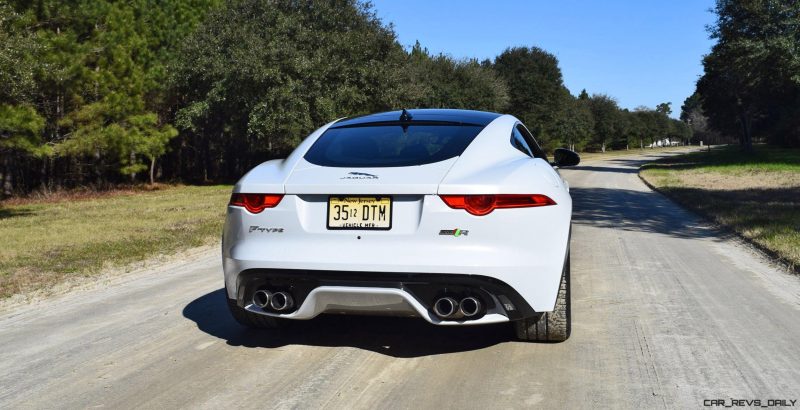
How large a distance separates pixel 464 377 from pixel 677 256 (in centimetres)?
526

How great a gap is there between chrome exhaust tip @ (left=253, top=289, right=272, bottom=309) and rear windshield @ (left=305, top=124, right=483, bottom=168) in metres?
0.85

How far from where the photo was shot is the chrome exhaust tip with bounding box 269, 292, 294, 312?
13.0 ft

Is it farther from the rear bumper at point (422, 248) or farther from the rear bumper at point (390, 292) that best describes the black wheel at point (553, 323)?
the rear bumper at point (390, 292)

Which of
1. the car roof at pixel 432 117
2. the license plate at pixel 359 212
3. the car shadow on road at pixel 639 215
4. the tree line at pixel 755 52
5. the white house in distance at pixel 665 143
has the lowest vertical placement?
the car shadow on road at pixel 639 215

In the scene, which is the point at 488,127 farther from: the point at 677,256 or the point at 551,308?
the point at 677,256

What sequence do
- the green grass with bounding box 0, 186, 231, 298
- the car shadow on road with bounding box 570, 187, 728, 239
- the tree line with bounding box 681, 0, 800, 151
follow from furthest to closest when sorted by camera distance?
the tree line with bounding box 681, 0, 800, 151 < the car shadow on road with bounding box 570, 187, 728, 239 < the green grass with bounding box 0, 186, 231, 298

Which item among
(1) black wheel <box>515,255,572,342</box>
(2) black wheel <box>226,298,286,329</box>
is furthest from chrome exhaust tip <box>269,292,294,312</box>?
(1) black wheel <box>515,255,572,342</box>

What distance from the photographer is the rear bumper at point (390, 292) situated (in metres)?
3.69

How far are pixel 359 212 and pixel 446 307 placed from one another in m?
0.72

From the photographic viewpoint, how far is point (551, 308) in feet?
12.8

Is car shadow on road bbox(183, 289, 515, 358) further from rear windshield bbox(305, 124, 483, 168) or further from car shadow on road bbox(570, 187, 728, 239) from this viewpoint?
car shadow on road bbox(570, 187, 728, 239)

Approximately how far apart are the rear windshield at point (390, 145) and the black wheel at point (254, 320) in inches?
43.8

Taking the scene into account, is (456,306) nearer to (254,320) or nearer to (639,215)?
(254,320)

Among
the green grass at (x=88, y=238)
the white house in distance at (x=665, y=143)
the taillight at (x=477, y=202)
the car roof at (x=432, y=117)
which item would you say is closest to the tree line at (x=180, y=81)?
the green grass at (x=88, y=238)
